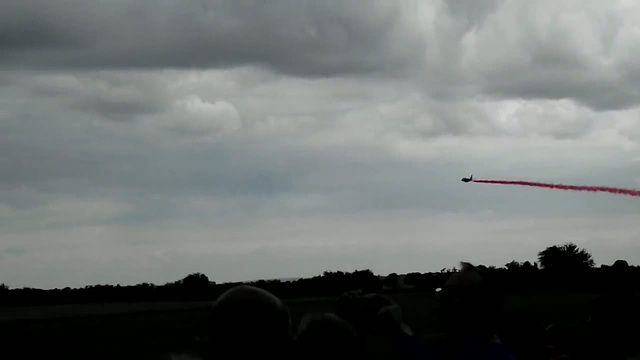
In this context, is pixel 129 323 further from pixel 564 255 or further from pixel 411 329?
pixel 564 255

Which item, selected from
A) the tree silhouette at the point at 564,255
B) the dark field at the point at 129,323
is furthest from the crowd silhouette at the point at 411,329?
the tree silhouette at the point at 564,255

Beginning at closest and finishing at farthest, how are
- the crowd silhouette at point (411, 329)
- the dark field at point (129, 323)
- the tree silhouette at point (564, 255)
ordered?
the crowd silhouette at point (411, 329) < the dark field at point (129, 323) < the tree silhouette at point (564, 255)

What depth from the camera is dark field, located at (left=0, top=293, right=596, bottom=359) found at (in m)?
32.6

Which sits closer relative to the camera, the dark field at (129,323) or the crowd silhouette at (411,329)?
the crowd silhouette at (411,329)

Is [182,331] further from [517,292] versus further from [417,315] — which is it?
[517,292]

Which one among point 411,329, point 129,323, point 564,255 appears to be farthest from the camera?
point 564,255

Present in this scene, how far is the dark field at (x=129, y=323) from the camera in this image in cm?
3262

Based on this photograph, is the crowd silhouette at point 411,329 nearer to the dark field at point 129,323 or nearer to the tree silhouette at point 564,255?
the dark field at point 129,323

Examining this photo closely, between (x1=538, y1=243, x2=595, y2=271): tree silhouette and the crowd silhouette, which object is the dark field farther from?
(x1=538, y1=243, x2=595, y2=271): tree silhouette

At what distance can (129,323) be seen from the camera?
42344 mm

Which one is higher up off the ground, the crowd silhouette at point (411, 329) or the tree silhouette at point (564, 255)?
the tree silhouette at point (564, 255)

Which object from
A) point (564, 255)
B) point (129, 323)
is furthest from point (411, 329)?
point (564, 255)

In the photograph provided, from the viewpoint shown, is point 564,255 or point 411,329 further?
point 564,255

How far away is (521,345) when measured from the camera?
8086 mm
